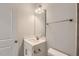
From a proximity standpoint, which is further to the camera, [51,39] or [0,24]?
[51,39]

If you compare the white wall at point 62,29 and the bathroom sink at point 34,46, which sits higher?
the white wall at point 62,29

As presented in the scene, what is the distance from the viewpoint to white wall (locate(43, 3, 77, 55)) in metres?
0.85

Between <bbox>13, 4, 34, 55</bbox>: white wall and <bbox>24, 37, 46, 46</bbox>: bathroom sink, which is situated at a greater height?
<bbox>13, 4, 34, 55</bbox>: white wall

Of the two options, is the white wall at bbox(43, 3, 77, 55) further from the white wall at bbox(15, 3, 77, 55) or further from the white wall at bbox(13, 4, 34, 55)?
the white wall at bbox(13, 4, 34, 55)

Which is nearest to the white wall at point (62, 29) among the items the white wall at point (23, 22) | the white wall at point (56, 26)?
the white wall at point (56, 26)

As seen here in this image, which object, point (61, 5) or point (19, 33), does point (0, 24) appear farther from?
point (61, 5)

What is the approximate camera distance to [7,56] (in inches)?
32.3

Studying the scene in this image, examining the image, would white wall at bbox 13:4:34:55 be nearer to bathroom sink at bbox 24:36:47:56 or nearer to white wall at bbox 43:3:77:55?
bathroom sink at bbox 24:36:47:56

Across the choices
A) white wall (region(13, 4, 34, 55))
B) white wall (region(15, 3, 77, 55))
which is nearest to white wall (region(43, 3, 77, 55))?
white wall (region(15, 3, 77, 55))

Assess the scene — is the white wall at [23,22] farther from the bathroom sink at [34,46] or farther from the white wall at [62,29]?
the white wall at [62,29]

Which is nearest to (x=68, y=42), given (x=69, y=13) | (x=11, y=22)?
(x=69, y=13)

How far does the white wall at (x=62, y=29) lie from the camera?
2.79 feet

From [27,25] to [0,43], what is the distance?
0.27 metres

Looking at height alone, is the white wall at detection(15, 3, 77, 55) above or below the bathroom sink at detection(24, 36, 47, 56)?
above
